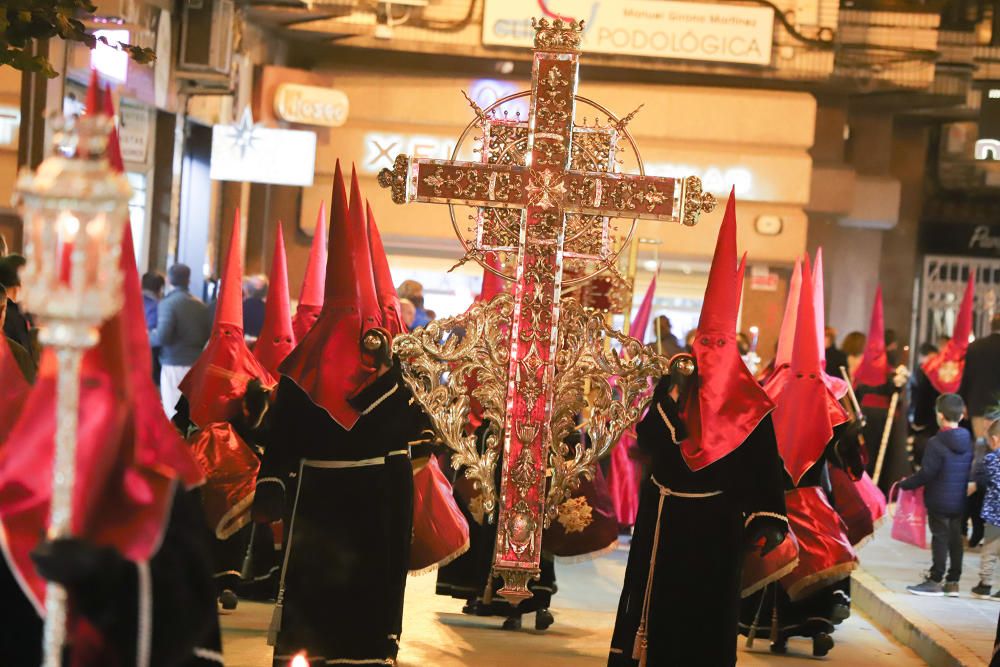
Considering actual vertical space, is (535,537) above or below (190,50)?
below

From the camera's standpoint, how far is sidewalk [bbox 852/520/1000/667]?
29.9ft

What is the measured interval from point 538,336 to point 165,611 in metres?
3.92

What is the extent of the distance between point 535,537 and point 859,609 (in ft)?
16.4

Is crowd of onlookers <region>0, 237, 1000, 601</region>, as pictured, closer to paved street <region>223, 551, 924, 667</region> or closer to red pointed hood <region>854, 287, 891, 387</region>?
red pointed hood <region>854, 287, 891, 387</region>

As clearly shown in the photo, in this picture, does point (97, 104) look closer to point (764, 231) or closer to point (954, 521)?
point (954, 521)

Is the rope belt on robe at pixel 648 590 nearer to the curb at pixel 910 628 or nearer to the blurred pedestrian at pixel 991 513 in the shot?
the curb at pixel 910 628

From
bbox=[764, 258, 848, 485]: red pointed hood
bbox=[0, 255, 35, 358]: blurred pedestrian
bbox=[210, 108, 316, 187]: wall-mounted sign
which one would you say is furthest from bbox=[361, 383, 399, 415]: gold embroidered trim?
bbox=[210, 108, 316, 187]: wall-mounted sign

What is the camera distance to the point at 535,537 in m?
7.16

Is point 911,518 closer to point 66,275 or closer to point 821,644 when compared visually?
point 821,644

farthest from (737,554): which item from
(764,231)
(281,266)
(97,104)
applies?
(764,231)

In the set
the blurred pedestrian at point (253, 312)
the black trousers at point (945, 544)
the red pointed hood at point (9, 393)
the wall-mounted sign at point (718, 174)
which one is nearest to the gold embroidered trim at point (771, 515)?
the red pointed hood at point (9, 393)

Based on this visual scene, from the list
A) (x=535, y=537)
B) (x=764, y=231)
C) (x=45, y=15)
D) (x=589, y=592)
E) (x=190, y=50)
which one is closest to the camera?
(x=45, y=15)

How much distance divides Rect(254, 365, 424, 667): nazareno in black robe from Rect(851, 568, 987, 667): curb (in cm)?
349

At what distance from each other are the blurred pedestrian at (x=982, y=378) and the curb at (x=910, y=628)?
2852mm
